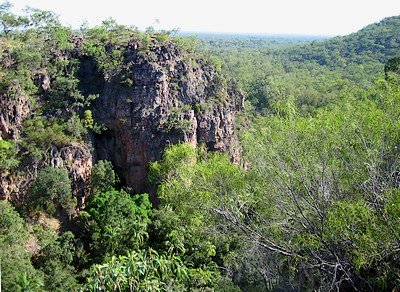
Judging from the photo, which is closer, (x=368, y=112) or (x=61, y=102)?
(x=368, y=112)

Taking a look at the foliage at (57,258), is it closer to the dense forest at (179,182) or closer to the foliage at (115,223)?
→ the dense forest at (179,182)

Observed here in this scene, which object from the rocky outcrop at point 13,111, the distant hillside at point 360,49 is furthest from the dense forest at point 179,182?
the distant hillside at point 360,49

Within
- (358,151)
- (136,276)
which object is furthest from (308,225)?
(136,276)

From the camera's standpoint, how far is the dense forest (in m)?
9.62

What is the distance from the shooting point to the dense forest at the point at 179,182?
9625mm

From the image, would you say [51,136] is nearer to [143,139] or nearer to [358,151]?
[143,139]

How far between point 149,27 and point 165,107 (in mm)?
10346

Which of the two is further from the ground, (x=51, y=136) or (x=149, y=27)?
(x=149, y=27)

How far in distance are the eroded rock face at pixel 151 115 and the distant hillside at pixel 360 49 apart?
42.4 metres

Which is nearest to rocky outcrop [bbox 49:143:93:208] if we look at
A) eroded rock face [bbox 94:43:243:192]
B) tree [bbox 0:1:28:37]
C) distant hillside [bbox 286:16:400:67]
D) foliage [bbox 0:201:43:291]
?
eroded rock face [bbox 94:43:243:192]

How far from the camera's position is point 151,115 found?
26578 millimetres

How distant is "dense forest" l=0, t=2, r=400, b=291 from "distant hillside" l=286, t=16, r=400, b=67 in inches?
1560

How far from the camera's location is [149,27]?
34.2m

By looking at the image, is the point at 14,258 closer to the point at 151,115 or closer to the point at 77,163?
the point at 77,163
